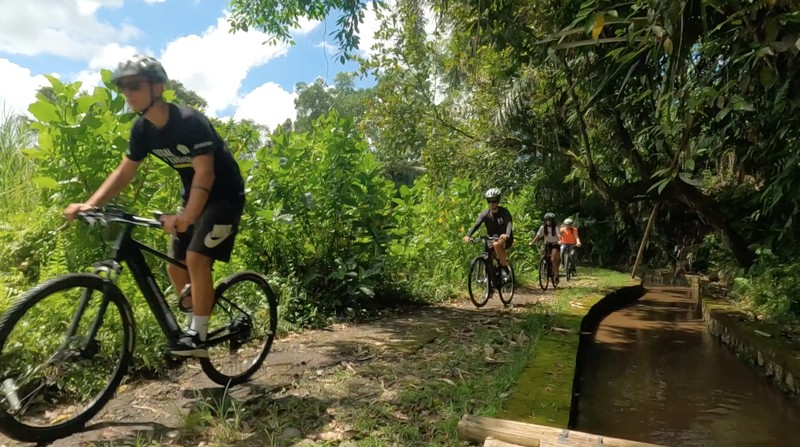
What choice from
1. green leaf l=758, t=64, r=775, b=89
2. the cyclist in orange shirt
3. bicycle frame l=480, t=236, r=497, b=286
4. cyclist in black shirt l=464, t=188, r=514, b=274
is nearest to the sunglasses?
green leaf l=758, t=64, r=775, b=89

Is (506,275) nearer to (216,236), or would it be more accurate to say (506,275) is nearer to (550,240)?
(550,240)

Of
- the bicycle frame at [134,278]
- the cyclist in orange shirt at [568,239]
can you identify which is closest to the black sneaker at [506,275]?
the bicycle frame at [134,278]

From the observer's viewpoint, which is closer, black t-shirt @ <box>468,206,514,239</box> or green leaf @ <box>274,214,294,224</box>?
green leaf @ <box>274,214,294,224</box>

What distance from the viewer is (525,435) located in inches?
96.3

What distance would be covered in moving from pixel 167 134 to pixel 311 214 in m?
2.66

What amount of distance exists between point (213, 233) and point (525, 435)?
185 cm

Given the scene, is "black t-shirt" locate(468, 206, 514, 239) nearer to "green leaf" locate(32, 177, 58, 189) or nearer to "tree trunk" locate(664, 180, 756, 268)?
"tree trunk" locate(664, 180, 756, 268)

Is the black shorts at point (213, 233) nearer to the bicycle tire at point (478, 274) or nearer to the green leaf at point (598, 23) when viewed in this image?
the green leaf at point (598, 23)

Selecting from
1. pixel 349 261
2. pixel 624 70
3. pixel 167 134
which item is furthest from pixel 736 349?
pixel 167 134

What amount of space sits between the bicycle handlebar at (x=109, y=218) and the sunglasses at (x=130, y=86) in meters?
0.59

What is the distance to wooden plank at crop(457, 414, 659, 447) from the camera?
2373mm

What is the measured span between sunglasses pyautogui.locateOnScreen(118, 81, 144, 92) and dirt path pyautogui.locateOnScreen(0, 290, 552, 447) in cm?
165

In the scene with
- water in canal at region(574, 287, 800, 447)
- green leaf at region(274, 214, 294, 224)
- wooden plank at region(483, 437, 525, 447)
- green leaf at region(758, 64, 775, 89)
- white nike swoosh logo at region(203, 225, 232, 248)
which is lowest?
water in canal at region(574, 287, 800, 447)

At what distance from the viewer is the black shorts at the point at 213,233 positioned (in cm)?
280
